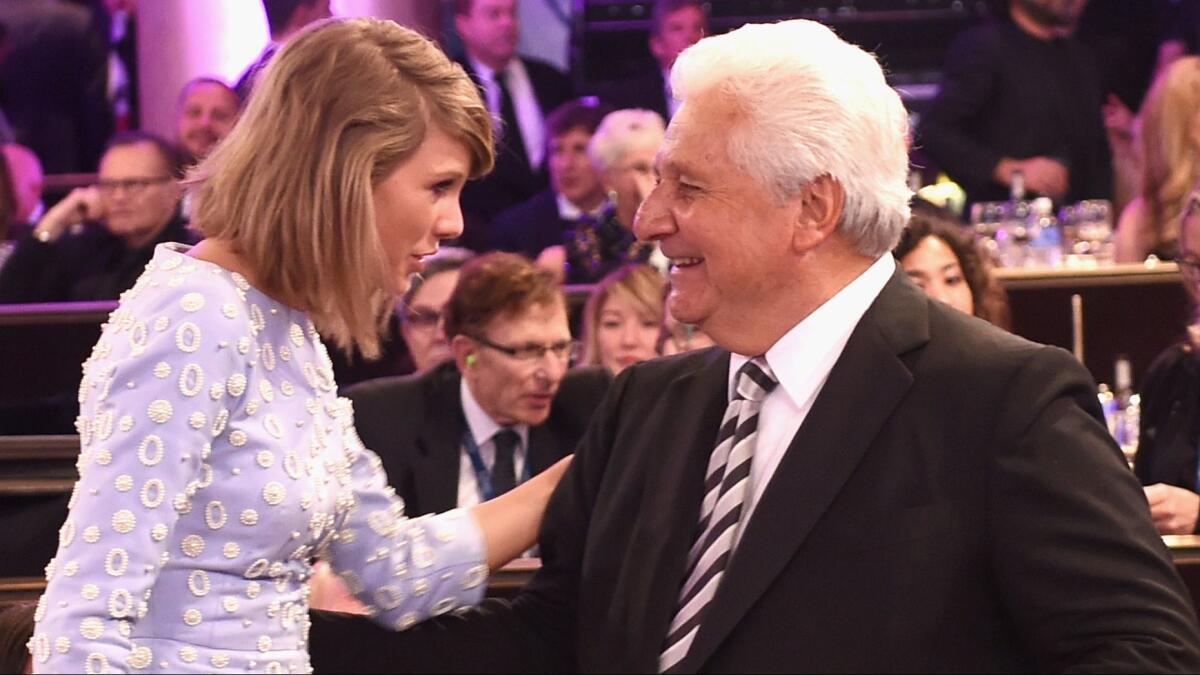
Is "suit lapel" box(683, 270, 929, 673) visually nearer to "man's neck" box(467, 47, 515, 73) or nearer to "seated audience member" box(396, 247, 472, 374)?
"seated audience member" box(396, 247, 472, 374)

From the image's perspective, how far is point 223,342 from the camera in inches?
74.4

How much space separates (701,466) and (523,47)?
20.0ft

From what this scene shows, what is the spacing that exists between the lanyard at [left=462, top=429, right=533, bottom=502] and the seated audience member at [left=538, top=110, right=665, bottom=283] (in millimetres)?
1494

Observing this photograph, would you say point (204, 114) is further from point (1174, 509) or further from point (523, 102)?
point (1174, 509)

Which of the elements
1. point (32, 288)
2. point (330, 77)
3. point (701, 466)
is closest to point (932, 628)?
point (701, 466)

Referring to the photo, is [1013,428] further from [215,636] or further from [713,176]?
[215,636]

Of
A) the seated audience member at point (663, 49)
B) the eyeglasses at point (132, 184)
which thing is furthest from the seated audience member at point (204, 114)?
the seated audience member at point (663, 49)

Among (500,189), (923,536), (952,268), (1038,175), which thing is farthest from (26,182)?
(923,536)

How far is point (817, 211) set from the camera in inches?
85.8

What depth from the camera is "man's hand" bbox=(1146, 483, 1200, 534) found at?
3.28 metres

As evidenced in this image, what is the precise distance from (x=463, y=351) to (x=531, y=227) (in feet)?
5.89

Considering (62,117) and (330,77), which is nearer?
(330,77)

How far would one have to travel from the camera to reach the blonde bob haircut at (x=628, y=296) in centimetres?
485

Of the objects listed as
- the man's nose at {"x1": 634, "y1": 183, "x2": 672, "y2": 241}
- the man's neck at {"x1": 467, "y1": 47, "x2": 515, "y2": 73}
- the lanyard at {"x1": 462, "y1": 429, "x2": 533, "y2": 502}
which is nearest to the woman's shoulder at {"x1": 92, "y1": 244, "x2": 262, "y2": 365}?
the man's nose at {"x1": 634, "y1": 183, "x2": 672, "y2": 241}
